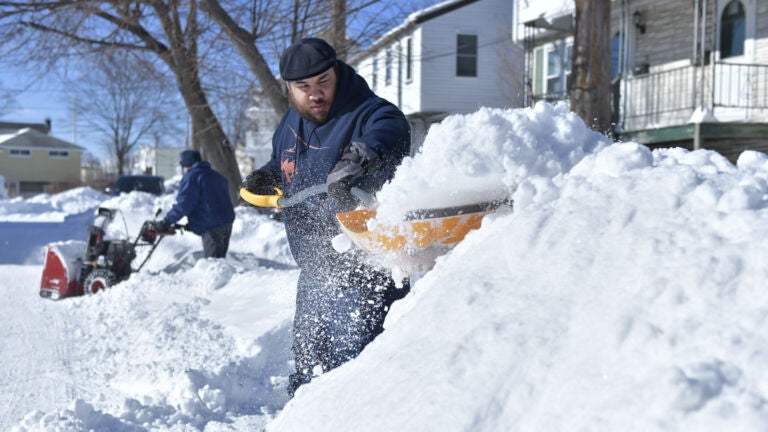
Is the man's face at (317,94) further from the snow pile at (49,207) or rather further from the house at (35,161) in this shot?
the house at (35,161)

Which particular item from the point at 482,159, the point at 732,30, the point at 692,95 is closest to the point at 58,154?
the point at 692,95

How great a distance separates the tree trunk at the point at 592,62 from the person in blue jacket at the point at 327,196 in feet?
20.5

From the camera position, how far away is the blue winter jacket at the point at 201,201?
770 cm

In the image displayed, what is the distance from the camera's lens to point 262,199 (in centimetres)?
333

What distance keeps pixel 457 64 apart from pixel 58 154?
43469 mm

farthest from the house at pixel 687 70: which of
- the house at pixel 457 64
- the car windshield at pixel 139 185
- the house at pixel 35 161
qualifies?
the house at pixel 35 161

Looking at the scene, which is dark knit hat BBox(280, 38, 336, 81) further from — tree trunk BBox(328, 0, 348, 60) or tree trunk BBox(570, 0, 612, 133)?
tree trunk BBox(328, 0, 348, 60)

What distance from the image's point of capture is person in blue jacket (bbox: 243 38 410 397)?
9.60 feet

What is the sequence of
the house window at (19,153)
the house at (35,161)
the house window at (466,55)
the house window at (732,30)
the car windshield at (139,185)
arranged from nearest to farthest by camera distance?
1. the house window at (732,30)
2. the house window at (466,55)
3. the car windshield at (139,185)
4. the house at (35,161)
5. the house window at (19,153)

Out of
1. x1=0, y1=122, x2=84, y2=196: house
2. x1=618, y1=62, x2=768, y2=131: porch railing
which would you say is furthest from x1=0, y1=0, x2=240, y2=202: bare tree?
x1=0, y1=122, x2=84, y2=196: house

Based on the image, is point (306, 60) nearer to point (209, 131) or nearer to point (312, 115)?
point (312, 115)

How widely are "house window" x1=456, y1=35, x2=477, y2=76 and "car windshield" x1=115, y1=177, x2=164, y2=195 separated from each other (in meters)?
11.4

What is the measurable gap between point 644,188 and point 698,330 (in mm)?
522

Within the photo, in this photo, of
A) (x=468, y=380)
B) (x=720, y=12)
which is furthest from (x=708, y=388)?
(x=720, y=12)
